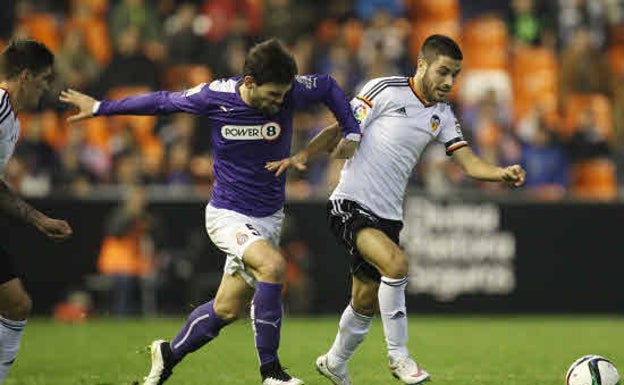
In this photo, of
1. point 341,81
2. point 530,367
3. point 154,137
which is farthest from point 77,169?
point 530,367

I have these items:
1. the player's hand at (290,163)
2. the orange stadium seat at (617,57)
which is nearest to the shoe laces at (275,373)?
the player's hand at (290,163)

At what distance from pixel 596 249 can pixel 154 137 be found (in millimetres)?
6668

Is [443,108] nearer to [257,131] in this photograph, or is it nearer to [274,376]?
[257,131]

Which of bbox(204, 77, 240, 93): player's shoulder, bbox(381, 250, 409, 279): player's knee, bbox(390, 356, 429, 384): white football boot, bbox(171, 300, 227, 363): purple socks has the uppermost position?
bbox(204, 77, 240, 93): player's shoulder

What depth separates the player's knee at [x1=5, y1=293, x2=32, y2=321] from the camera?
337 inches

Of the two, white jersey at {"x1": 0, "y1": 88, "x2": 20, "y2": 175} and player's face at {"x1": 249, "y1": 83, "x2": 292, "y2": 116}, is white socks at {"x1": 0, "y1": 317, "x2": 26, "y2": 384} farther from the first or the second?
player's face at {"x1": 249, "y1": 83, "x2": 292, "y2": 116}

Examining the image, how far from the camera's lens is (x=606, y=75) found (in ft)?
72.0

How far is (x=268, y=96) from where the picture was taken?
876 cm

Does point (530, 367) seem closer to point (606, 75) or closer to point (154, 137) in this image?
point (154, 137)

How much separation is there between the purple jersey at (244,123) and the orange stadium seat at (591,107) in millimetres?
12880

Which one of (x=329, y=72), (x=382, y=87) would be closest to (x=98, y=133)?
(x=329, y=72)

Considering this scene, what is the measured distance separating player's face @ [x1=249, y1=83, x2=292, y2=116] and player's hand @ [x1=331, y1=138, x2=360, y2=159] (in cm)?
→ 57

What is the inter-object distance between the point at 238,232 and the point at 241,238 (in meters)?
0.06

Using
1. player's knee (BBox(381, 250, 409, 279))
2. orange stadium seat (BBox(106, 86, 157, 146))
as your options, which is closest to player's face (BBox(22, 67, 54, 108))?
player's knee (BBox(381, 250, 409, 279))
